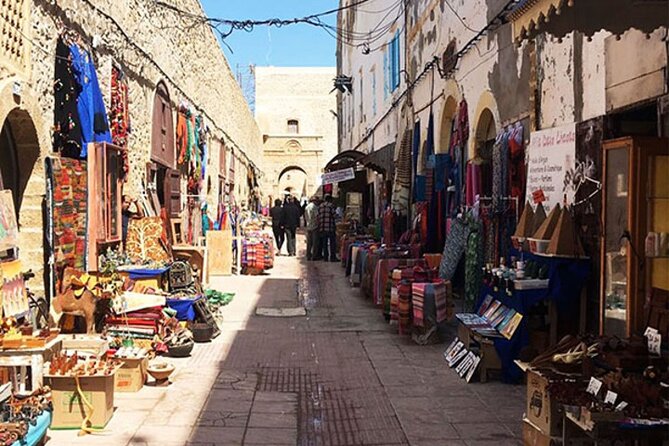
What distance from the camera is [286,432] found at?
499 centimetres

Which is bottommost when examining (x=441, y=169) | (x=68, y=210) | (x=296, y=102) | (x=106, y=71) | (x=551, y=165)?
(x=68, y=210)

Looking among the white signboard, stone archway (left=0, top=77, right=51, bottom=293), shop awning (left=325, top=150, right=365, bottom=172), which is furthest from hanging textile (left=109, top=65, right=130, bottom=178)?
shop awning (left=325, top=150, right=365, bottom=172)

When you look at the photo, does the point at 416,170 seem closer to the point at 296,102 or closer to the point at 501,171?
the point at 501,171

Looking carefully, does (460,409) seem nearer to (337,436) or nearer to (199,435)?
(337,436)

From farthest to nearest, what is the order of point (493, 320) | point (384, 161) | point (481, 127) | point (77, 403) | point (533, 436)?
point (384, 161), point (481, 127), point (493, 320), point (77, 403), point (533, 436)

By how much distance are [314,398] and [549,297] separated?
2.12 m

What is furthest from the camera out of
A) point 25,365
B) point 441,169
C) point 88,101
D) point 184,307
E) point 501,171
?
point 441,169

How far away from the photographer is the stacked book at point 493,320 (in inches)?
244

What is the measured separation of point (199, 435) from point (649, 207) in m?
3.32

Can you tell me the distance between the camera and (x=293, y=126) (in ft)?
155

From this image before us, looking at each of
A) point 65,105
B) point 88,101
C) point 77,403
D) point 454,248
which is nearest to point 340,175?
point 454,248

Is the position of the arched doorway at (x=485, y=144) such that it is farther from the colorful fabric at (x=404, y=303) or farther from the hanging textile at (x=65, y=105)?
the hanging textile at (x=65, y=105)

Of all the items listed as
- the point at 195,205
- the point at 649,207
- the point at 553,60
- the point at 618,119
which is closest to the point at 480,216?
the point at 553,60

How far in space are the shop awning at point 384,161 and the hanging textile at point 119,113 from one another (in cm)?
832
